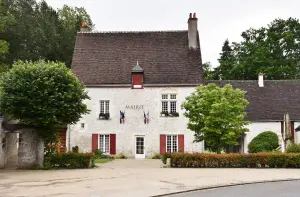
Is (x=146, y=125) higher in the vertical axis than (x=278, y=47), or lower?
lower

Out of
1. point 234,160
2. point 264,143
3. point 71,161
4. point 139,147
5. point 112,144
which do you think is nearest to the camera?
point 71,161

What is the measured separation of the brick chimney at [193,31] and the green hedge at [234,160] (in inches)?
569

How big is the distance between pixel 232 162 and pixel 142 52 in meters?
15.5

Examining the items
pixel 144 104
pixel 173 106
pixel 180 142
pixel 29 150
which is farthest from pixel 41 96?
pixel 180 142

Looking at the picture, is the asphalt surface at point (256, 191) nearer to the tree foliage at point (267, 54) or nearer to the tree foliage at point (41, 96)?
the tree foliage at point (41, 96)

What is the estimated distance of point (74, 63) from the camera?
1496 inches

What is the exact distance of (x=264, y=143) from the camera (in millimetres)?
34906

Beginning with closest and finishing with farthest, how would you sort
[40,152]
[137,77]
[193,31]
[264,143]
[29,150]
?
[29,150]
[40,152]
[264,143]
[137,77]
[193,31]

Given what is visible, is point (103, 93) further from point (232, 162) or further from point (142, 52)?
point (232, 162)

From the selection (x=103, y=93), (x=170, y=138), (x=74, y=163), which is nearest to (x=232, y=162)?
(x=74, y=163)

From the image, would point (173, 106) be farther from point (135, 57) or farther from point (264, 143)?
point (264, 143)

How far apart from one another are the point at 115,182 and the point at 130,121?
60.9 feet

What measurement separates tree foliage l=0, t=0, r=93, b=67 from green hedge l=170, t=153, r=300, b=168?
27.4 metres

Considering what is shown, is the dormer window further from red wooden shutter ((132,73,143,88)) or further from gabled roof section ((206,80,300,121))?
gabled roof section ((206,80,300,121))
